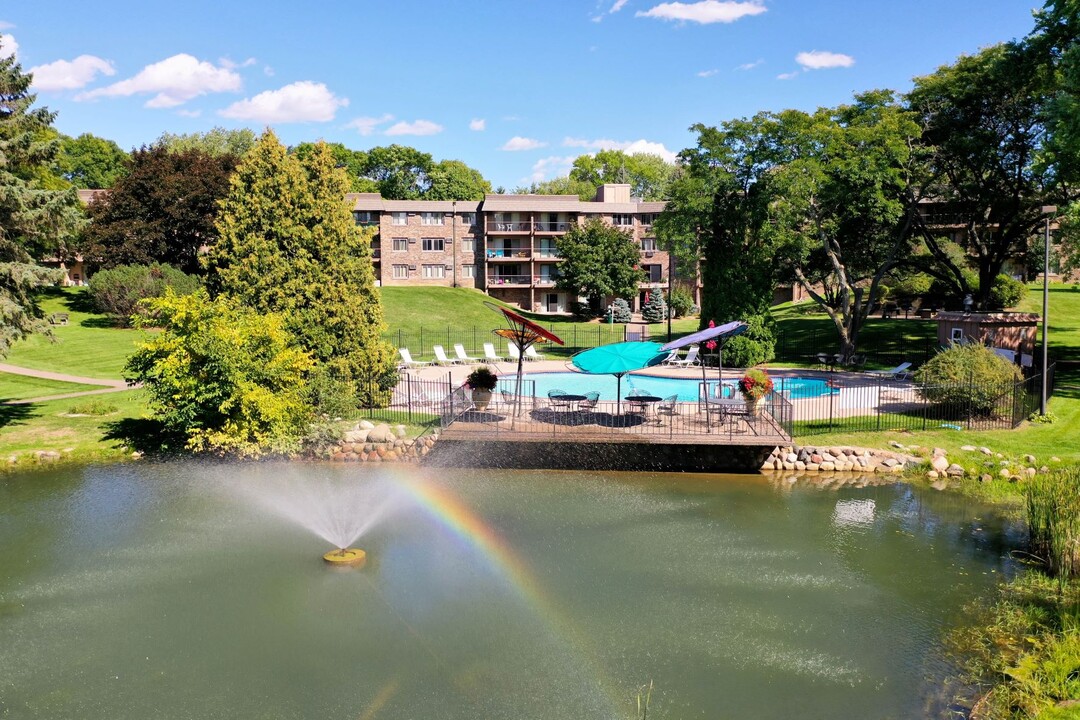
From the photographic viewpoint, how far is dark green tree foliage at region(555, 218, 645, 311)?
64.4m

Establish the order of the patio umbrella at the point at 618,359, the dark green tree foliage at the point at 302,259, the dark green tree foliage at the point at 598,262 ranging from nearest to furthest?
1. the patio umbrella at the point at 618,359
2. the dark green tree foliage at the point at 302,259
3. the dark green tree foliage at the point at 598,262

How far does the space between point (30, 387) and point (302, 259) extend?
1346 cm

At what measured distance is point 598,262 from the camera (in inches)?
2544

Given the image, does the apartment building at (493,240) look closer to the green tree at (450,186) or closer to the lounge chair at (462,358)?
the green tree at (450,186)

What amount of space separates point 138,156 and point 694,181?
38.8 metres

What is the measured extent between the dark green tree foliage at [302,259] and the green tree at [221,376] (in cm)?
300

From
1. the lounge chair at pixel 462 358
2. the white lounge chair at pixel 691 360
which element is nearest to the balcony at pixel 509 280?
the lounge chair at pixel 462 358

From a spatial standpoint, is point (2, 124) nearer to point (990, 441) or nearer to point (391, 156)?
Answer: point (990, 441)

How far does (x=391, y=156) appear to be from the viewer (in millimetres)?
110750

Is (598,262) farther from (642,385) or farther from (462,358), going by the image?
(642,385)

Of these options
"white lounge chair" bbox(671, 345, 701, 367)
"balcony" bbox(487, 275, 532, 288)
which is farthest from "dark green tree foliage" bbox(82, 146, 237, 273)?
"white lounge chair" bbox(671, 345, 701, 367)

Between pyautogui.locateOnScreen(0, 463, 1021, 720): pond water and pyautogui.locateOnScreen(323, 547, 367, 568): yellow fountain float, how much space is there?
326 mm

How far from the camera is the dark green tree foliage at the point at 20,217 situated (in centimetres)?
2252

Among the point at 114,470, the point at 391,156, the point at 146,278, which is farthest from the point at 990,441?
the point at 391,156
